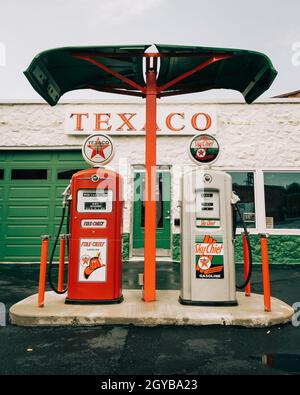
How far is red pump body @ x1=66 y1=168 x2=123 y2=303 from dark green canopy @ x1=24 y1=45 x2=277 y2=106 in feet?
5.30

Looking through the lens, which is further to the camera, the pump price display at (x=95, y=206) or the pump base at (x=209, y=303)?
the pump price display at (x=95, y=206)

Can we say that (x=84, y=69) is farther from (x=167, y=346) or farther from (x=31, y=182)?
(x=31, y=182)

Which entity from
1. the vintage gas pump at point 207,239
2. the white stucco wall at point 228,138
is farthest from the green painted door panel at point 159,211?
the vintage gas pump at point 207,239

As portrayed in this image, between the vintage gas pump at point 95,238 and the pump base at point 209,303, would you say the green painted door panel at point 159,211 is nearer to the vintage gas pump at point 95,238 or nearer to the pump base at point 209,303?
the vintage gas pump at point 95,238

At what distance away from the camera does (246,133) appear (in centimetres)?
854

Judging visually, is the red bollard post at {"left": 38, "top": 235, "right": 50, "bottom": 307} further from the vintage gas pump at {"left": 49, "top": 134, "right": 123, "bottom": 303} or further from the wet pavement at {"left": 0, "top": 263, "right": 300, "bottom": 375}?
the wet pavement at {"left": 0, "top": 263, "right": 300, "bottom": 375}

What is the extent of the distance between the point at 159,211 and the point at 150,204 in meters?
4.17

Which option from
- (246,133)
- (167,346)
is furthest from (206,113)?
(167,346)

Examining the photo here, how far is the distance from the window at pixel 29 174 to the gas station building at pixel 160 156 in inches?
1.1

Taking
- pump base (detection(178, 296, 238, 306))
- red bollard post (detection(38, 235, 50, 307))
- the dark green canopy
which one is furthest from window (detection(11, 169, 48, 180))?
pump base (detection(178, 296, 238, 306))

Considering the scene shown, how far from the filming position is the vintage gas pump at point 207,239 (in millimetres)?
4180

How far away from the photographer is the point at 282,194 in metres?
8.54

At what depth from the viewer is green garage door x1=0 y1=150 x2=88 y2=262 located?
8.44 metres
